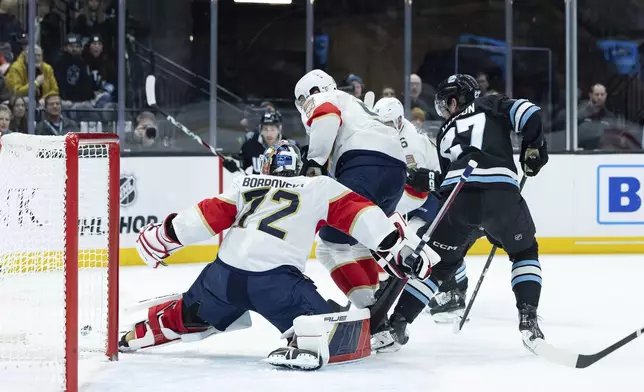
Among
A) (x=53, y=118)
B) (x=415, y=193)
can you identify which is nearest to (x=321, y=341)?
(x=415, y=193)

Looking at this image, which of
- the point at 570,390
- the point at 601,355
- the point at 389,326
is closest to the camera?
the point at 570,390

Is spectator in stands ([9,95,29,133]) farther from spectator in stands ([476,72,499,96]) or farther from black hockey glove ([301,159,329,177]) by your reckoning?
spectator in stands ([476,72,499,96])

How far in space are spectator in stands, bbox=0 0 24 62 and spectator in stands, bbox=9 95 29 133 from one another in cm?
33

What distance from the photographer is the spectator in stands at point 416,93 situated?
781cm

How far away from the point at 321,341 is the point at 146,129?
4.06 m

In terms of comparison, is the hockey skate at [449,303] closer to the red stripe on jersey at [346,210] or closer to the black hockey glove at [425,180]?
the black hockey glove at [425,180]

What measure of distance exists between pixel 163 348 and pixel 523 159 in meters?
1.44

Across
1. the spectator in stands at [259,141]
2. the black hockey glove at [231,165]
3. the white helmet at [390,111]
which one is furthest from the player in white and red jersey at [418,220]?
the black hockey glove at [231,165]

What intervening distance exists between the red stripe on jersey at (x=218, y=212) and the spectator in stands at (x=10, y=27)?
3699 millimetres

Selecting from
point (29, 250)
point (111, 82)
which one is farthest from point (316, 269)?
point (29, 250)

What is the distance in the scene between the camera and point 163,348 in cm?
385

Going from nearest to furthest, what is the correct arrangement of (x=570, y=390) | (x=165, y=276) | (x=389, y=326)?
(x=570, y=390) < (x=389, y=326) < (x=165, y=276)

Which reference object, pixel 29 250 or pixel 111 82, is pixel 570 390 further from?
pixel 111 82

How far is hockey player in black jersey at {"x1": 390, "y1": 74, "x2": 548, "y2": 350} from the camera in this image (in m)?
3.80
